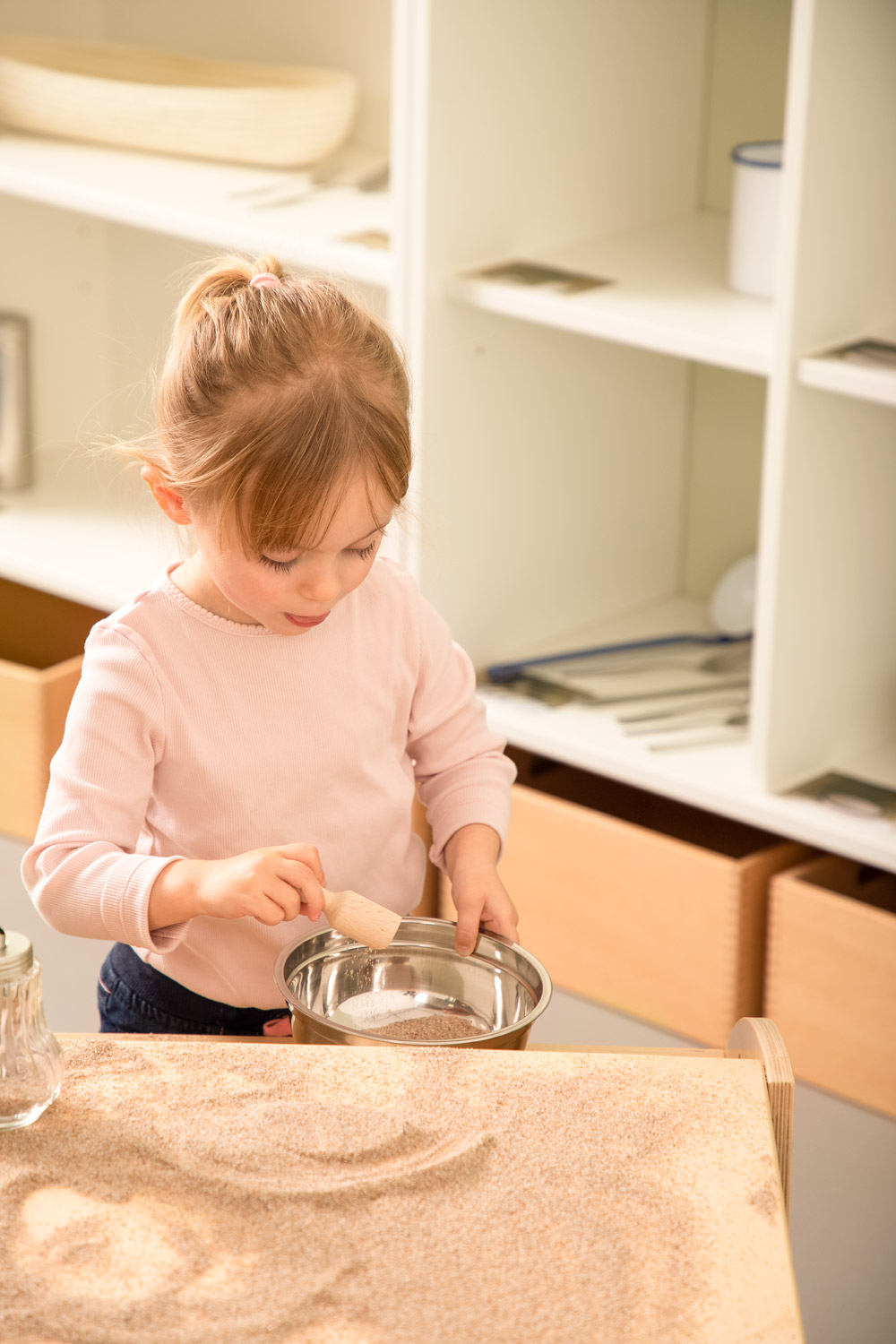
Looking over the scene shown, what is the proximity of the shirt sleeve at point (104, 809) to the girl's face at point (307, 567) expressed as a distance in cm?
8

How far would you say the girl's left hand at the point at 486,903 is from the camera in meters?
0.95

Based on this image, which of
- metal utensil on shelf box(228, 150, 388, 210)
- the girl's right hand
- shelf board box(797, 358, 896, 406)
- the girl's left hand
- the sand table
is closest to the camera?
the sand table

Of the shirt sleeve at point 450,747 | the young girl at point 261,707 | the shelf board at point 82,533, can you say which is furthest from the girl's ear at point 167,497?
the shelf board at point 82,533

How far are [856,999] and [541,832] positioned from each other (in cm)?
33

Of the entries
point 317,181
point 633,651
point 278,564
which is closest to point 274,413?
point 278,564

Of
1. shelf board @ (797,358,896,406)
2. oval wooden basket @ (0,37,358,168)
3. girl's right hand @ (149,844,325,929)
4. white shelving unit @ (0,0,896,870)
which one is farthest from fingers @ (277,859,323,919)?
oval wooden basket @ (0,37,358,168)

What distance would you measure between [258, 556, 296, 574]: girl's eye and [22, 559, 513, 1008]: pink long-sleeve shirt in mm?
96

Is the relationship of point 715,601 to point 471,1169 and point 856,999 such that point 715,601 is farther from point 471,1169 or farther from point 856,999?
point 471,1169

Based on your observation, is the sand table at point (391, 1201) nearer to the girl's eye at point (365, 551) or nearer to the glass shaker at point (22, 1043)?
the glass shaker at point (22, 1043)

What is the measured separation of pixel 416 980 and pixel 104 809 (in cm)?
19

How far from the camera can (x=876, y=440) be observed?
1.45 metres

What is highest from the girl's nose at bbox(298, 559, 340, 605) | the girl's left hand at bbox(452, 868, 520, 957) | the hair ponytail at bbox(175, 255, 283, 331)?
the hair ponytail at bbox(175, 255, 283, 331)

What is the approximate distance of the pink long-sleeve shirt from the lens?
88 centimetres

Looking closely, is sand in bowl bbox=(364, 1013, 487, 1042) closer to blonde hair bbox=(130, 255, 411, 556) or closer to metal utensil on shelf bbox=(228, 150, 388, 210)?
blonde hair bbox=(130, 255, 411, 556)
